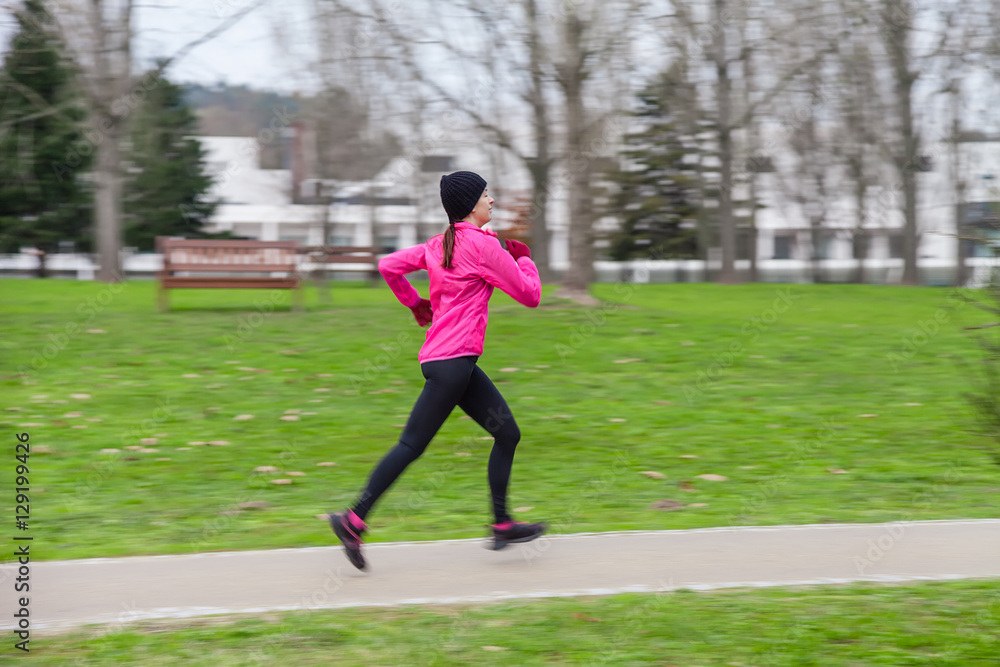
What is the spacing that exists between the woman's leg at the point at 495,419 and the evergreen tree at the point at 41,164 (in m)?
27.2

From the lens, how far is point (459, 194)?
508cm

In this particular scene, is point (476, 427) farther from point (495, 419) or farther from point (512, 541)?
point (495, 419)

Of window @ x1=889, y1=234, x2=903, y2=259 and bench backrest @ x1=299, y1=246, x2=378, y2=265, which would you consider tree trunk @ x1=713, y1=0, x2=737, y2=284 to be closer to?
bench backrest @ x1=299, y1=246, x2=378, y2=265

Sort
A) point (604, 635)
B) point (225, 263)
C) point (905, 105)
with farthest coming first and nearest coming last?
point (905, 105), point (225, 263), point (604, 635)

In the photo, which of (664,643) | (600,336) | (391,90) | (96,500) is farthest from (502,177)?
(664,643)

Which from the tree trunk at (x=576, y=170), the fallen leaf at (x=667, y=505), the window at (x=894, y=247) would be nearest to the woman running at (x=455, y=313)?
the fallen leaf at (x=667, y=505)

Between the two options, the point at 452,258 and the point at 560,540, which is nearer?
the point at 452,258

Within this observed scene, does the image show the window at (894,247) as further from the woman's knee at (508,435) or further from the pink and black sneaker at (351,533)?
the pink and black sneaker at (351,533)

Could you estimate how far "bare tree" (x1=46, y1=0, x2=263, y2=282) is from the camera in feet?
73.1

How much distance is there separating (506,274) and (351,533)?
1383 millimetres

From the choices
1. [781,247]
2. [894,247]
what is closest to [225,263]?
[894,247]

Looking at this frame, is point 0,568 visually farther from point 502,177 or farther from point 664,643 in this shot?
point 502,177

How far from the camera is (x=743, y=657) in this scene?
3887 mm

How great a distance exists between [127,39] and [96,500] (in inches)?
712
